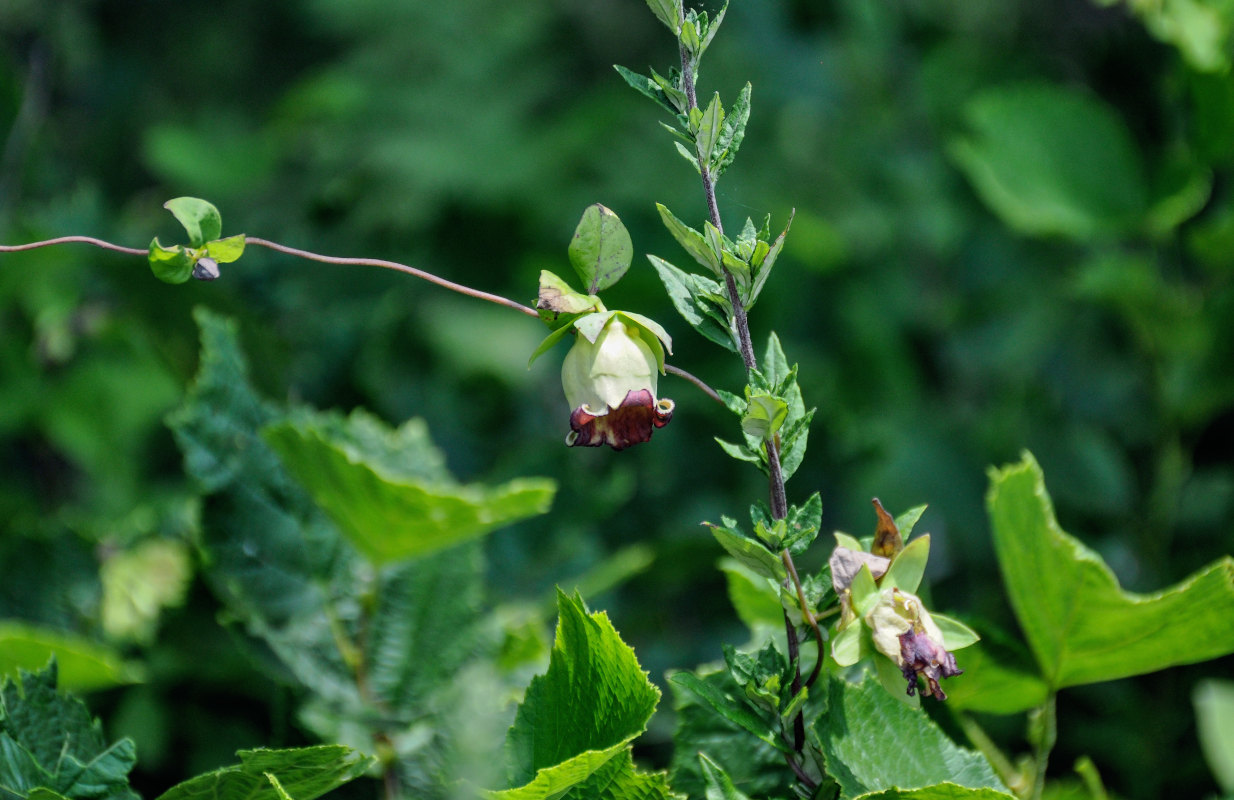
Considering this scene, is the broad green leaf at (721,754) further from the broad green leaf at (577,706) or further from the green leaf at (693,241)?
the green leaf at (693,241)

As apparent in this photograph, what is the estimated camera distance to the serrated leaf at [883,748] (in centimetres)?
40

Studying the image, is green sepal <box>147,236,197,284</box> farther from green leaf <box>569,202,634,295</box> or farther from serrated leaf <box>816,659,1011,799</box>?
serrated leaf <box>816,659,1011,799</box>

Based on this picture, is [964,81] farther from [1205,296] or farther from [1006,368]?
[1205,296]

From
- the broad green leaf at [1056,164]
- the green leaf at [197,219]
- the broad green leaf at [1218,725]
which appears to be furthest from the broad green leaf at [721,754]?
the broad green leaf at [1056,164]

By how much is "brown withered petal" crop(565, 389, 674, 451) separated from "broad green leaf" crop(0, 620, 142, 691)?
323 mm

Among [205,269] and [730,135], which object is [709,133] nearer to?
[730,135]

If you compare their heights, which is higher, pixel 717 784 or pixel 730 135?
pixel 730 135

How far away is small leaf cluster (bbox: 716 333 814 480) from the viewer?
0.36m

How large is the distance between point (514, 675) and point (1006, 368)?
0.94m

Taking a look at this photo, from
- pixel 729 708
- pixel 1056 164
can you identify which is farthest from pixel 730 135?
pixel 1056 164

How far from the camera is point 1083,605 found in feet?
1.55

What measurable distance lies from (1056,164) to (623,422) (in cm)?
86

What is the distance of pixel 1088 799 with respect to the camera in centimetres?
53

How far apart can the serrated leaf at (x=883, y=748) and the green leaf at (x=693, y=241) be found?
0.53ft
